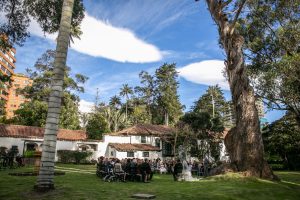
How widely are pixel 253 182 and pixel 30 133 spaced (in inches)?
1361

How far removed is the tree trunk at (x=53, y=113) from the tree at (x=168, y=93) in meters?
57.7

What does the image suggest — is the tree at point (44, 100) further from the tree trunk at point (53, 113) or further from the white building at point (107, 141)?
the tree trunk at point (53, 113)

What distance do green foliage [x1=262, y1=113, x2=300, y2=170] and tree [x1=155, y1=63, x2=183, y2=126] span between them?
31595mm

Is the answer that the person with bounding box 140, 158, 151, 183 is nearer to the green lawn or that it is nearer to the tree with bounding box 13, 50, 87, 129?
the green lawn

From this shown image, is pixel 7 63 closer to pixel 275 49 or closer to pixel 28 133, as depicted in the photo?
pixel 28 133

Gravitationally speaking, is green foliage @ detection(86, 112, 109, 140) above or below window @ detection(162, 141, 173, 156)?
above

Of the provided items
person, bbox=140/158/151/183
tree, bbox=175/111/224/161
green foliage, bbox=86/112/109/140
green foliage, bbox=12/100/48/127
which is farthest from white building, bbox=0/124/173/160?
person, bbox=140/158/151/183

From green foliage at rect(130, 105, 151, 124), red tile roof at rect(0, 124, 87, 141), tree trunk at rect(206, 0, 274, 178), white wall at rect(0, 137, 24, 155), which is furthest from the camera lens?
green foliage at rect(130, 105, 151, 124)

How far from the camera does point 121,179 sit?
19172 mm

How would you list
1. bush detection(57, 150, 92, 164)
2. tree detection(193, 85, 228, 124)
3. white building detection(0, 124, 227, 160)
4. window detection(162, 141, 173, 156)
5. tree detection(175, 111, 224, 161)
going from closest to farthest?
1. tree detection(175, 111, 224, 161)
2. bush detection(57, 150, 92, 164)
3. white building detection(0, 124, 227, 160)
4. window detection(162, 141, 173, 156)
5. tree detection(193, 85, 228, 124)


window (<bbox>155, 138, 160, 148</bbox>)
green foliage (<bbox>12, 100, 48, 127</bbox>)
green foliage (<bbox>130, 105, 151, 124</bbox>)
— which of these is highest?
green foliage (<bbox>130, 105, 151, 124</bbox>)

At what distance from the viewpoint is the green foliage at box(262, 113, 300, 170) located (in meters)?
36.8

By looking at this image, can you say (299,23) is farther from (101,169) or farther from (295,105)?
(101,169)

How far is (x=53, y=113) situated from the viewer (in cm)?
1148
